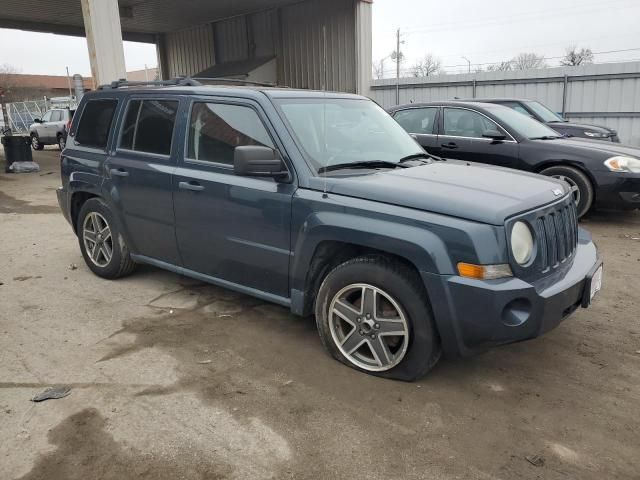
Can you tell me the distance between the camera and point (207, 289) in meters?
4.95

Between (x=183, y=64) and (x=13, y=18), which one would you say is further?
(x=183, y=64)

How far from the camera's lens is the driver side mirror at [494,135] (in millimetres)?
7508

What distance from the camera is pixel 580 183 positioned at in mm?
7207

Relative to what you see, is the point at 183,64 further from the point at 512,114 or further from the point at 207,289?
the point at 207,289

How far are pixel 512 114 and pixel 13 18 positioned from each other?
62.4 ft

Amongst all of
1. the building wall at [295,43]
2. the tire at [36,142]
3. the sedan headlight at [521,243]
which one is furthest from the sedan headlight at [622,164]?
the tire at [36,142]

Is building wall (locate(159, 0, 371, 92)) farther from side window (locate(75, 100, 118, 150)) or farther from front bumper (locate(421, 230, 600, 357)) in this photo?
front bumper (locate(421, 230, 600, 357))

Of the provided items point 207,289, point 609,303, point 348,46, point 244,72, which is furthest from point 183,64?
point 609,303

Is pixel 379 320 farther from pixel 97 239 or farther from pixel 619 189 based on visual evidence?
pixel 619 189

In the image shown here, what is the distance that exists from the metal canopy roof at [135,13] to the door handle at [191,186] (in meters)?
16.0

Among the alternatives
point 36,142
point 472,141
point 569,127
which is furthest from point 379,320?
point 36,142

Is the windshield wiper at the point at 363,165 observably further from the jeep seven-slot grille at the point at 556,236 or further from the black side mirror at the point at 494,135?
the black side mirror at the point at 494,135

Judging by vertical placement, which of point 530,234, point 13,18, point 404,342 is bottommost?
point 404,342

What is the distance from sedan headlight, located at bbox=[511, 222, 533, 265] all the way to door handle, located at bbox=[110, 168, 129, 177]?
326 centimetres
